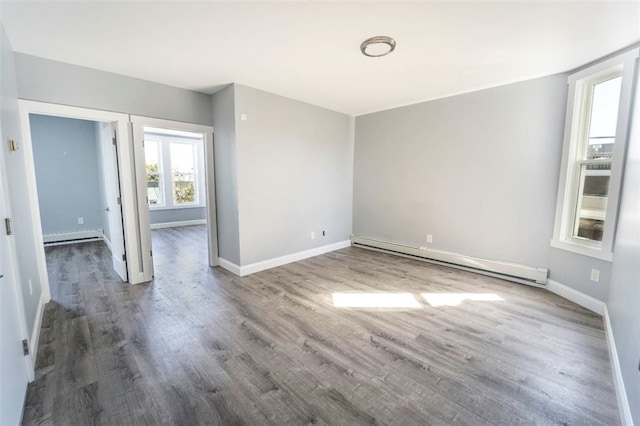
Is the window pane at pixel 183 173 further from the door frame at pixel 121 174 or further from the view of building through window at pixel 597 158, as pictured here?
the view of building through window at pixel 597 158

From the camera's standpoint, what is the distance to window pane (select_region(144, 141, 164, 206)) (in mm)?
7340

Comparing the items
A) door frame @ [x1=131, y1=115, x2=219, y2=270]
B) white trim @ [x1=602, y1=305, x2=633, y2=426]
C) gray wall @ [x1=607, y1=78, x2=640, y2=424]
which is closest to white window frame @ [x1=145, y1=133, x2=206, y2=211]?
door frame @ [x1=131, y1=115, x2=219, y2=270]

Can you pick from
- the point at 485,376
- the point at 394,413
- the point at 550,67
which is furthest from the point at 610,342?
the point at 550,67

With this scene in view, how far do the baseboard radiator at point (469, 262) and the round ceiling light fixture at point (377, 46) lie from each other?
9.91ft

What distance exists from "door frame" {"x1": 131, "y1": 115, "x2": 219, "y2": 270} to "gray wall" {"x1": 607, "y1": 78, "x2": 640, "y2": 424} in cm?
434

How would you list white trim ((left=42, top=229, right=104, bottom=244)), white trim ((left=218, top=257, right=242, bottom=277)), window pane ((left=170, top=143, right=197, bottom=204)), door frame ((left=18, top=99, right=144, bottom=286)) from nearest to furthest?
door frame ((left=18, top=99, right=144, bottom=286))
white trim ((left=218, top=257, right=242, bottom=277))
white trim ((left=42, top=229, right=104, bottom=244))
window pane ((left=170, top=143, right=197, bottom=204))

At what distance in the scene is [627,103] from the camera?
2.50 m

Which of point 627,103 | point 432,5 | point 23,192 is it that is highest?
point 432,5

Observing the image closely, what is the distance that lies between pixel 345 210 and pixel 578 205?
11.1 ft

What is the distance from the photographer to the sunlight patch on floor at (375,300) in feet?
9.68

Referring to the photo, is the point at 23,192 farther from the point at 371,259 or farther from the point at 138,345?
the point at 371,259

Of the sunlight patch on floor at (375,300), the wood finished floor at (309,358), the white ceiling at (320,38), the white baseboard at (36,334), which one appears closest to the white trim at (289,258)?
the wood finished floor at (309,358)

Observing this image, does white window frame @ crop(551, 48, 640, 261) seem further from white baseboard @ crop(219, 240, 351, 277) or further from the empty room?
white baseboard @ crop(219, 240, 351, 277)

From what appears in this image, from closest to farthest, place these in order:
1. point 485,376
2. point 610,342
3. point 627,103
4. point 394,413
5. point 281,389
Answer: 1. point 394,413
2. point 281,389
3. point 485,376
4. point 610,342
5. point 627,103
